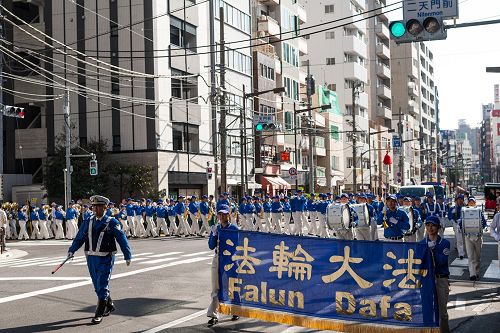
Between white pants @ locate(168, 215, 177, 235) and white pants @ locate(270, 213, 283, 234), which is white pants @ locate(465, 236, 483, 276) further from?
white pants @ locate(168, 215, 177, 235)

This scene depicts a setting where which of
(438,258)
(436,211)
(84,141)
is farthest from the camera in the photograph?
(84,141)

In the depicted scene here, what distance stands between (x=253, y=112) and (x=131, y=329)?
1690 inches

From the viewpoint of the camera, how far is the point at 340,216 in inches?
717

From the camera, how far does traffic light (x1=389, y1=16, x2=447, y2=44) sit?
500 inches

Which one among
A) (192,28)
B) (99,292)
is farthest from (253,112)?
(99,292)

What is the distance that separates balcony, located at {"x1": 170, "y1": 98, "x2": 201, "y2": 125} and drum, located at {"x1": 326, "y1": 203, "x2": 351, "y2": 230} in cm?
2585

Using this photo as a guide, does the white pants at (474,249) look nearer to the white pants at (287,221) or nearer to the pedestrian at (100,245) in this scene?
the pedestrian at (100,245)

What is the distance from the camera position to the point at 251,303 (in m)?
9.50

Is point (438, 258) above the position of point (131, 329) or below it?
above

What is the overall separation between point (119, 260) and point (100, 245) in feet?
30.5

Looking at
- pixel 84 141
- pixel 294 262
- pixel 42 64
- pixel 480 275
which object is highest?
pixel 42 64

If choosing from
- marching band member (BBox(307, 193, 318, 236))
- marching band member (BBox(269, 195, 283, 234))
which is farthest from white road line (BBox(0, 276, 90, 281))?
marching band member (BBox(269, 195, 283, 234))

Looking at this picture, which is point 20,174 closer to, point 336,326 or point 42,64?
point 42,64

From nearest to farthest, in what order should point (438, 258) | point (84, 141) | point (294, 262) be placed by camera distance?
point (438, 258)
point (294, 262)
point (84, 141)
